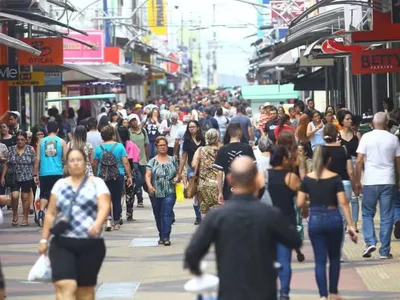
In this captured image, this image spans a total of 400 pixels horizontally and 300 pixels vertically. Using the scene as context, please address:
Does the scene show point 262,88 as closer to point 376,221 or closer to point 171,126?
point 171,126

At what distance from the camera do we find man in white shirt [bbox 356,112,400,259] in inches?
564

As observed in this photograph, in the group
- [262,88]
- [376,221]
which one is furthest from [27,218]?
[262,88]

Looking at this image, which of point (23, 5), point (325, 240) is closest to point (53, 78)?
point (23, 5)

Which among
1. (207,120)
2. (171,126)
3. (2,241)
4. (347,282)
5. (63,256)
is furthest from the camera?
(207,120)

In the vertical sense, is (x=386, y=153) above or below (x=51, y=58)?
below

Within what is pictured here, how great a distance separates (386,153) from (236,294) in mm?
7028

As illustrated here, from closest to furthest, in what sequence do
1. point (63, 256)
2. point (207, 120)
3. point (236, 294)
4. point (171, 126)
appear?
point (236, 294), point (63, 256), point (171, 126), point (207, 120)

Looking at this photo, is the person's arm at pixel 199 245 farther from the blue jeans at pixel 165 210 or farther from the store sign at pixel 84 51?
the store sign at pixel 84 51

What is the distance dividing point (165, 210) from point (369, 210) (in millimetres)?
3251

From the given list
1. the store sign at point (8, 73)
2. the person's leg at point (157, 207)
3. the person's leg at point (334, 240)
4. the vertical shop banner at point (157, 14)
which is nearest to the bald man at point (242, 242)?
the person's leg at point (334, 240)

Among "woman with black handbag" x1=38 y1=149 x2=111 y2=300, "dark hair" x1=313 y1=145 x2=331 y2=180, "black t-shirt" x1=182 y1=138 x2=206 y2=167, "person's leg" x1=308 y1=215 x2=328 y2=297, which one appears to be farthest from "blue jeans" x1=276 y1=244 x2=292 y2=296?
"black t-shirt" x1=182 y1=138 x2=206 y2=167

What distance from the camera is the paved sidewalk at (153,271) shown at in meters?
12.7

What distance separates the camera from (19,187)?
20.2 meters

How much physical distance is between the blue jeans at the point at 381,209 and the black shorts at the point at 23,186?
714cm
